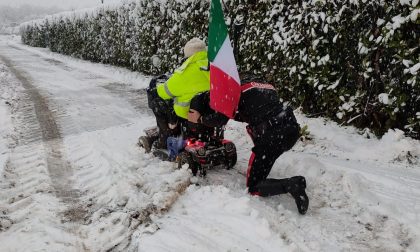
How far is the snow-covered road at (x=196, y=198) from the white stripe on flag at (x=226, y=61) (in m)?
1.27

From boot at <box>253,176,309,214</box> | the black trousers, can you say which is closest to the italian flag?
the black trousers

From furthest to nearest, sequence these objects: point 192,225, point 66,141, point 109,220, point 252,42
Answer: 1. point 252,42
2. point 66,141
3. point 109,220
4. point 192,225

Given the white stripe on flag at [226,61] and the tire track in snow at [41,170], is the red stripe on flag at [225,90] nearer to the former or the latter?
the white stripe on flag at [226,61]

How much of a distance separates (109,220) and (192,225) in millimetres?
904

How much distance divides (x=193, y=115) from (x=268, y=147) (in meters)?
1.16

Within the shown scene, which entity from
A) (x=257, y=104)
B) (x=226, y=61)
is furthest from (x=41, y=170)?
(x=257, y=104)

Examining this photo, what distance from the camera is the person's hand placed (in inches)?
189

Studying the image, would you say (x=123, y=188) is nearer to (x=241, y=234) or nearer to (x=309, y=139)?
(x=241, y=234)

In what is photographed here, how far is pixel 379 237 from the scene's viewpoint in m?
3.60

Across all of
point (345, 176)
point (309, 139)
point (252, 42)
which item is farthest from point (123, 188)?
point (252, 42)

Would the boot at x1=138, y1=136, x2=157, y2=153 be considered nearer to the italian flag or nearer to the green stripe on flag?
the italian flag

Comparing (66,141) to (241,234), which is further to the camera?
(66,141)

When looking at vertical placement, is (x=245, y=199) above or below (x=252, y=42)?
below

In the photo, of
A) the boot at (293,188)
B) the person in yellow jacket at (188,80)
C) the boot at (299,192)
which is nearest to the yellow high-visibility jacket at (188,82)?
the person in yellow jacket at (188,80)
